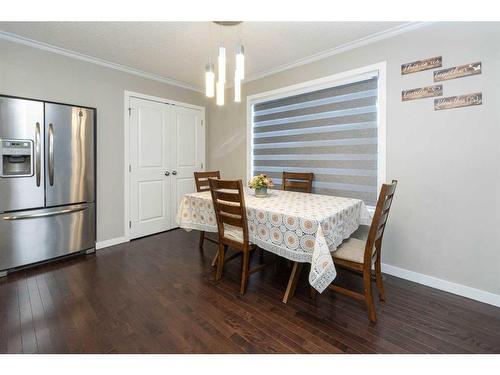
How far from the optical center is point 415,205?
2354 millimetres

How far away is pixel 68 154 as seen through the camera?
→ 2.79 metres

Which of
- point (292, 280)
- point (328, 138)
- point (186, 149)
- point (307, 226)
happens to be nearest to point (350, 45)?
point (328, 138)

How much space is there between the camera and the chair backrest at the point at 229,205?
197 cm

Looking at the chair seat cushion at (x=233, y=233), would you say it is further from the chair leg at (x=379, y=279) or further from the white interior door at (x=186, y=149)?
the white interior door at (x=186, y=149)

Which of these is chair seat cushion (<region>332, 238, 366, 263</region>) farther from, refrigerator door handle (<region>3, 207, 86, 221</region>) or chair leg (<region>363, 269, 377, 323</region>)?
refrigerator door handle (<region>3, 207, 86, 221</region>)

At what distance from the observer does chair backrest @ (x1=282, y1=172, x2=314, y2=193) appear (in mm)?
3072

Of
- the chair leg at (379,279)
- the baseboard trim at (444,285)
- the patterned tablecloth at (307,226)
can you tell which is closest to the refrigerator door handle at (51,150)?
the patterned tablecloth at (307,226)

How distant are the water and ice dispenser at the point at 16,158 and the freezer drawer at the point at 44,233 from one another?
1.37ft

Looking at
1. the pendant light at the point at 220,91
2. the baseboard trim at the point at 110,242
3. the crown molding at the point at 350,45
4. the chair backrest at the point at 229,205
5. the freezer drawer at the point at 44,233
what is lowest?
the baseboard trim at the point at 110,242

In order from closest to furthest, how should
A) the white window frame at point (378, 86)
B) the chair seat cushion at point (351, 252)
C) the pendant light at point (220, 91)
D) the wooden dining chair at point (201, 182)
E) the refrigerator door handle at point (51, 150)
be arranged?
the chair seat cushion at point (351, 252), the pendant light at point (220, 91), the white window frame at point (378, 86), the refrigerator door handle at point (51, 150), the wooden dining chair at point (201, 182)

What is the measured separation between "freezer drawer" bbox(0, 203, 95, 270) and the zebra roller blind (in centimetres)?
252

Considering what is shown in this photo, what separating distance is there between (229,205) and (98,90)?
251 centimetres

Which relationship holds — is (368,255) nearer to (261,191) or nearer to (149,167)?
(261,191)

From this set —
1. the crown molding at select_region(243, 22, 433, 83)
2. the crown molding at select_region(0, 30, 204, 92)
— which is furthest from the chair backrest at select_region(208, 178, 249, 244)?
the crown molding at select_region(0, 30, 204, 92)
